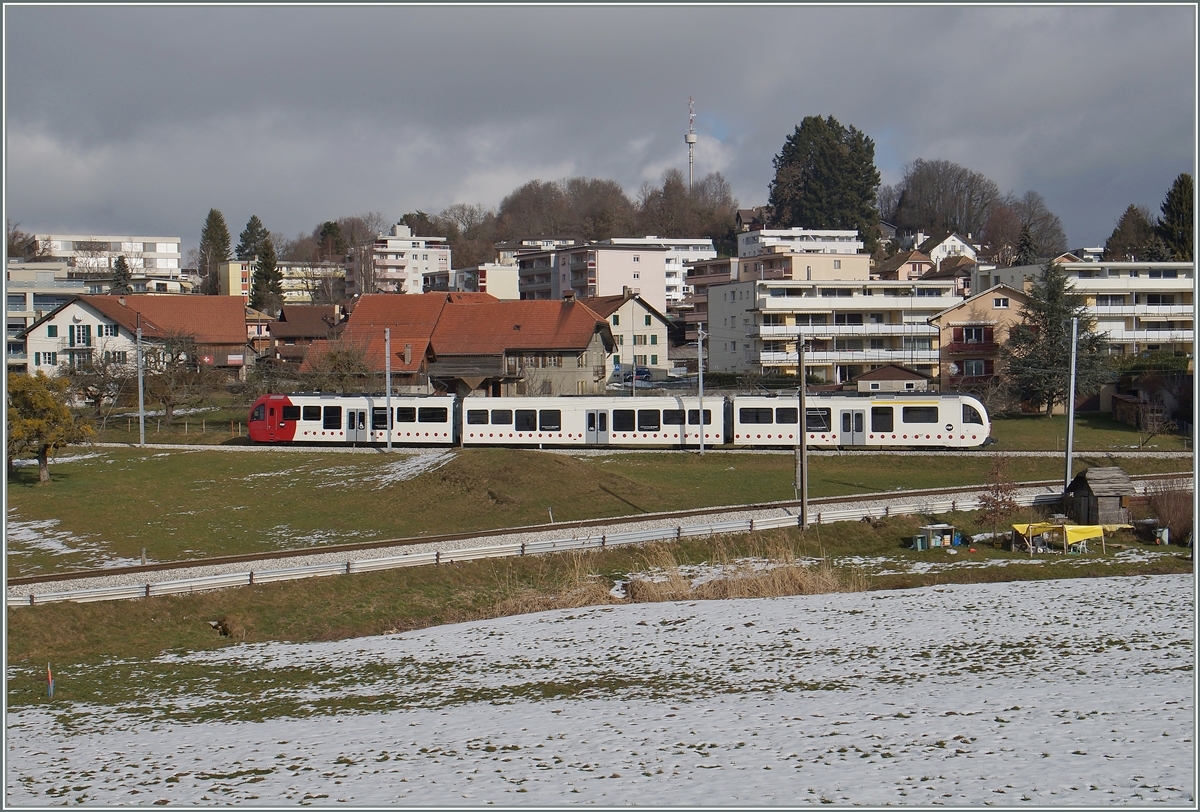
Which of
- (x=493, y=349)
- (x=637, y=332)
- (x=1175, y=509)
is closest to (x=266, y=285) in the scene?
(x=637, y=332)

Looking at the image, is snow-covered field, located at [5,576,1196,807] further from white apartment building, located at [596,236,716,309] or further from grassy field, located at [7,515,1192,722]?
white apartment building, located at [596,236,716,309]

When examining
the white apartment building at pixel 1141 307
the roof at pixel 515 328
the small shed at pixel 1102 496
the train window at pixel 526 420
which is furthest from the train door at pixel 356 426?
the white apartment building at pixel 1141 307

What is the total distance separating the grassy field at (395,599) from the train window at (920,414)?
11479 mm

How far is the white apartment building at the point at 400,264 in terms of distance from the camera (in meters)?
123

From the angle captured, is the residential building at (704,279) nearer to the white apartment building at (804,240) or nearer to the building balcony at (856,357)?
the white apartment building at (804,240)

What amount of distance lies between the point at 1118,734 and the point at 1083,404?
4686 centimetres

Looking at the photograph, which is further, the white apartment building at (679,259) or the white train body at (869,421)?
the white apartment building at (679,259)

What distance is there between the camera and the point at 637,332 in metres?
75.9

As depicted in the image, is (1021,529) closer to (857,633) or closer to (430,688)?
(857,633)

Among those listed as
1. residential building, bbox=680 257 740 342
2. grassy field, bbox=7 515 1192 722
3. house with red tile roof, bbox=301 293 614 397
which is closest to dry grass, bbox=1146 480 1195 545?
grassy field, bbox=7 515 1192 722

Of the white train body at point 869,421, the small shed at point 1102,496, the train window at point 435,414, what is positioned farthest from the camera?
the train window at point 435,414

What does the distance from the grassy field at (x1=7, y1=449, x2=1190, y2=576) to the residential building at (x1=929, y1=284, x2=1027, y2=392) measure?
73.6ft

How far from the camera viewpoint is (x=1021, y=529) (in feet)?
91.2

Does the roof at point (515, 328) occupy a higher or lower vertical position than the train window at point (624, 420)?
higher
